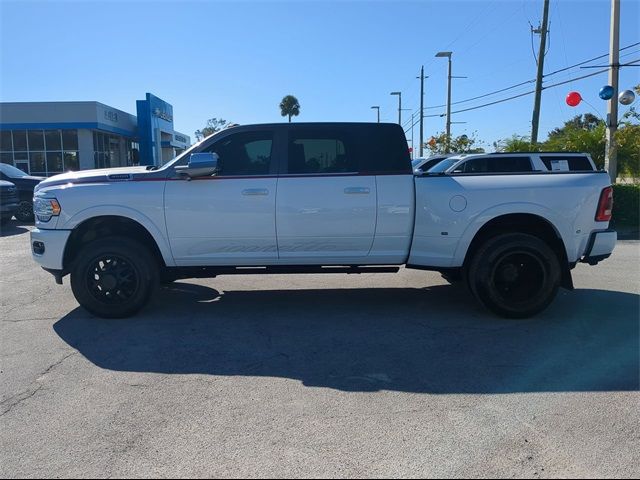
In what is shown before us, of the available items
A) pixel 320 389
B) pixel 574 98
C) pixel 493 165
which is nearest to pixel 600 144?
pixel 574 98

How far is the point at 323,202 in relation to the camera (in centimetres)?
583

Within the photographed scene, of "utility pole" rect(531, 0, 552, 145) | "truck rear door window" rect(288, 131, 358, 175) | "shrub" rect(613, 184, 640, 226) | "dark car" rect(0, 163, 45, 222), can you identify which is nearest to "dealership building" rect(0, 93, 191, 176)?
"dark car" rect(0, 163, 45, 222)

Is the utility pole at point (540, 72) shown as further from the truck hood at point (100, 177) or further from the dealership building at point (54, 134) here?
the dealership building at point (54, 134)

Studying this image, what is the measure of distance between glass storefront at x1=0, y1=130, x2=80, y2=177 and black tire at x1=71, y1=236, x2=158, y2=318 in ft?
96.6

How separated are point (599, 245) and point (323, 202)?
310 cm

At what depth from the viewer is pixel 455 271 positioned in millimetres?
6355

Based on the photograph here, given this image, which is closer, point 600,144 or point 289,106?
point 600,144

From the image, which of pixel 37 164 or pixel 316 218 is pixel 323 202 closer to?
pixel 316 218

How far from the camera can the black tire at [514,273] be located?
581cm

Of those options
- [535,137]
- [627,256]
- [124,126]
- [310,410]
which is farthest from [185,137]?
[310,410]

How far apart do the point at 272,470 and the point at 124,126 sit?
126ft

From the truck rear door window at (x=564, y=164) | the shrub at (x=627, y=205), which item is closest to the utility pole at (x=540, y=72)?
the shrub at (x=627, y=205)

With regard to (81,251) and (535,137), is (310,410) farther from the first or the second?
(535,137)

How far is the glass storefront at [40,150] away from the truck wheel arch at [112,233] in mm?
29167
